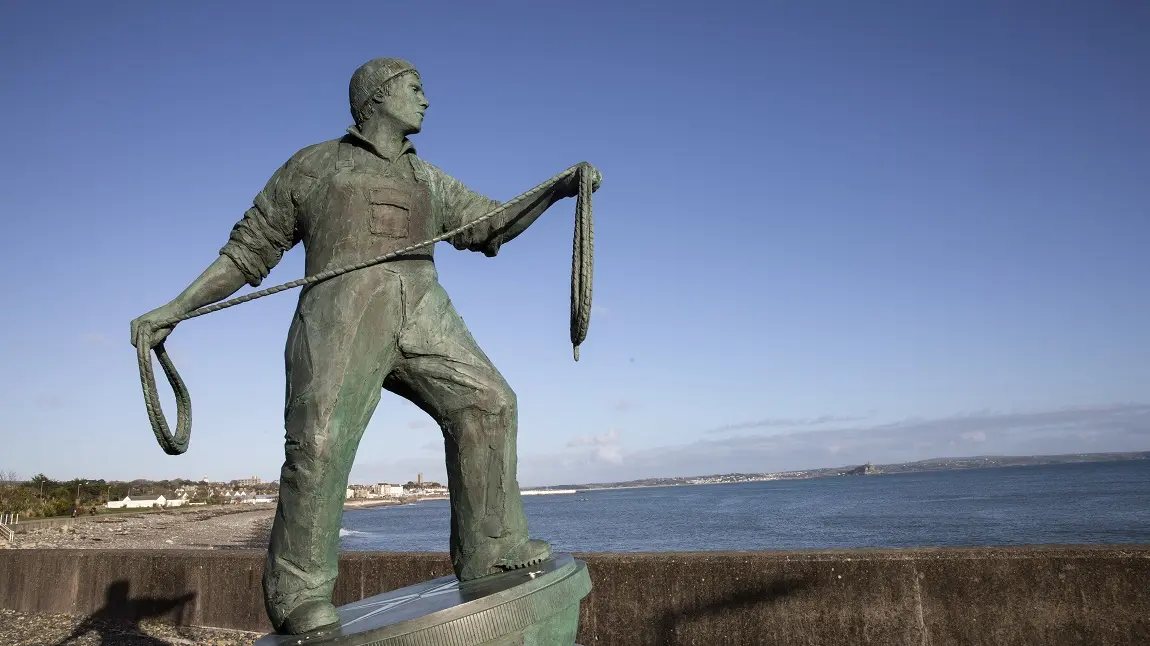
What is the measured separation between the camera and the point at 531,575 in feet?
10.8

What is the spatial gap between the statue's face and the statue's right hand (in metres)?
1.27

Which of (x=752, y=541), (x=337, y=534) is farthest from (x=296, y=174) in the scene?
(x=752, y=541)

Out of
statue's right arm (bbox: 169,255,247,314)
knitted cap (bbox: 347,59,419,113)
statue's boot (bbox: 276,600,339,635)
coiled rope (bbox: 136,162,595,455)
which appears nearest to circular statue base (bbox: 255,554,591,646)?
statue's boot (bbox: 276,600,339,635)

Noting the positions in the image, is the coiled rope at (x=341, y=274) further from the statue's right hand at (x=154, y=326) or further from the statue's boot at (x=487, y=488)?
the statue's boot at (x=487, y=488)

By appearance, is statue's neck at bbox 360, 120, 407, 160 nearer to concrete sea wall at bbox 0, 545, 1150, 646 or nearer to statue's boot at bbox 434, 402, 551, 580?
statue's boot at bbox 434, 402, 551, 580

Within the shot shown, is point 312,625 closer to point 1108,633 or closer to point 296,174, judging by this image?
point 296,174

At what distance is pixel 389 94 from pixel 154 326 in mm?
1427

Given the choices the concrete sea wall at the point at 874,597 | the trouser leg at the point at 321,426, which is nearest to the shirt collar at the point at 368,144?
the trouser leg at the point at 321,426

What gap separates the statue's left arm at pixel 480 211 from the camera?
3.93 m

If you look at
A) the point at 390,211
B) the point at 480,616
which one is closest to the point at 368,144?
the point at 390,211

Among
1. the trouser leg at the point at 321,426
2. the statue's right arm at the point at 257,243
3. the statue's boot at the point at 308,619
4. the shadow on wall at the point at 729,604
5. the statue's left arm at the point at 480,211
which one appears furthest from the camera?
the shadow on wall at the point at 729,604

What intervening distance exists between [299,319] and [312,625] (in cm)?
123

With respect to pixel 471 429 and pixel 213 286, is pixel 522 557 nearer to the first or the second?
pixel 471 429

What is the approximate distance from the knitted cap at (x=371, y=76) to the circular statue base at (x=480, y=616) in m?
2.20
